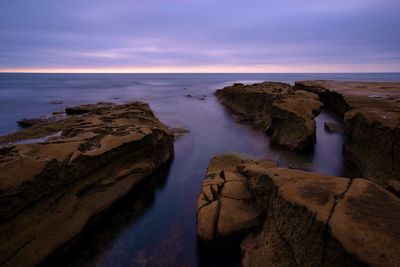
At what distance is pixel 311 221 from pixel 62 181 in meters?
4.67

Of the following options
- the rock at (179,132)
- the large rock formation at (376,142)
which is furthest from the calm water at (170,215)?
the rock at (179,132)

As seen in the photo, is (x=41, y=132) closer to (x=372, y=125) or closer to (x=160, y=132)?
(x=160, y=132)

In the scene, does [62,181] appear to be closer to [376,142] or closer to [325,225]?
[325,225]

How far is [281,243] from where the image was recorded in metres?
4.17

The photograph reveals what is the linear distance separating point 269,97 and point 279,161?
7122 millimetres

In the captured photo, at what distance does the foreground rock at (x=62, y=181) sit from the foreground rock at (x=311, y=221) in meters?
2.47

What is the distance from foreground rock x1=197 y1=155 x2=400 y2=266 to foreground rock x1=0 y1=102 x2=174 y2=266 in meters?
2.47

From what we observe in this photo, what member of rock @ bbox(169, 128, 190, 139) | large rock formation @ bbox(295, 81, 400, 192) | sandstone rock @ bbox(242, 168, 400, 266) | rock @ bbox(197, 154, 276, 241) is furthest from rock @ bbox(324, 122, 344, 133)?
sandstone rock @ bbox(242, 168, 400, 266)

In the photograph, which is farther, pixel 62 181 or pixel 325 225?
pixel 62 181

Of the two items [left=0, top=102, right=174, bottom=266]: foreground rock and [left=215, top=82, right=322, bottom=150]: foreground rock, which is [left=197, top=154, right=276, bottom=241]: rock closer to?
[left=0, top=102, right=174, bottom=266]: foreground rock

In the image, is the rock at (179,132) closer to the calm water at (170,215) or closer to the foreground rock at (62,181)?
the calm water at (170,215)

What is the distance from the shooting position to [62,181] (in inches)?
218

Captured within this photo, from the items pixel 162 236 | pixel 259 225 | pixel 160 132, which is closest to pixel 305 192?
pixel 259 225

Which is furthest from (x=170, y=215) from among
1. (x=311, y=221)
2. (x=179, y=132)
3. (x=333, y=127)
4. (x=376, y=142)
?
(x=333, y=127)
